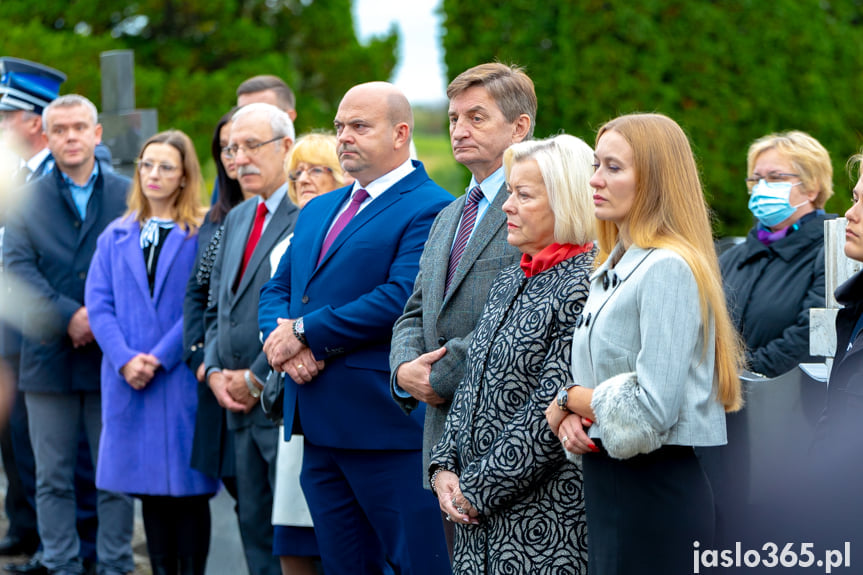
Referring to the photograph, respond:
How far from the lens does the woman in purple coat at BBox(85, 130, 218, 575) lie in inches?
209

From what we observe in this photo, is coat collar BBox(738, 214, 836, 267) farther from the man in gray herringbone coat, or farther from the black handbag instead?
the black handbag

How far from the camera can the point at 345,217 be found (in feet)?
14.3

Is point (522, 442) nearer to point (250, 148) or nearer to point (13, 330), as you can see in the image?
point (250, 148)

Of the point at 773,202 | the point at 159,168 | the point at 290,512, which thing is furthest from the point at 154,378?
the point at 773,202

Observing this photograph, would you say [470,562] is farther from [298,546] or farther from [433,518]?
[298,546]

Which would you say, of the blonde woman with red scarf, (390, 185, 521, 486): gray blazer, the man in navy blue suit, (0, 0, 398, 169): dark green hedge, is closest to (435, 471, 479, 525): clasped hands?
the blonde woman with red scarf

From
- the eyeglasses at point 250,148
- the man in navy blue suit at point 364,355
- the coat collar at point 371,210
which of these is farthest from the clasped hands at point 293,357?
the eyeglasses at point 250,148

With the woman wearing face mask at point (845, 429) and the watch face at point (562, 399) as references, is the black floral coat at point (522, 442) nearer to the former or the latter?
the watch face at point (562, 399)

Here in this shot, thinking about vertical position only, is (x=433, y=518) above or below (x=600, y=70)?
below

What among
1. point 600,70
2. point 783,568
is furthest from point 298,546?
point 600,70

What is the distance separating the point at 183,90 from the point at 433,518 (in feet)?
51.9

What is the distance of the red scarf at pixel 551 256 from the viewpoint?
3.29 metres

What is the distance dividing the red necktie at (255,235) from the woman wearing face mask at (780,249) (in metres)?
2.19

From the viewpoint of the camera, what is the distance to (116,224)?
573 centimetres
